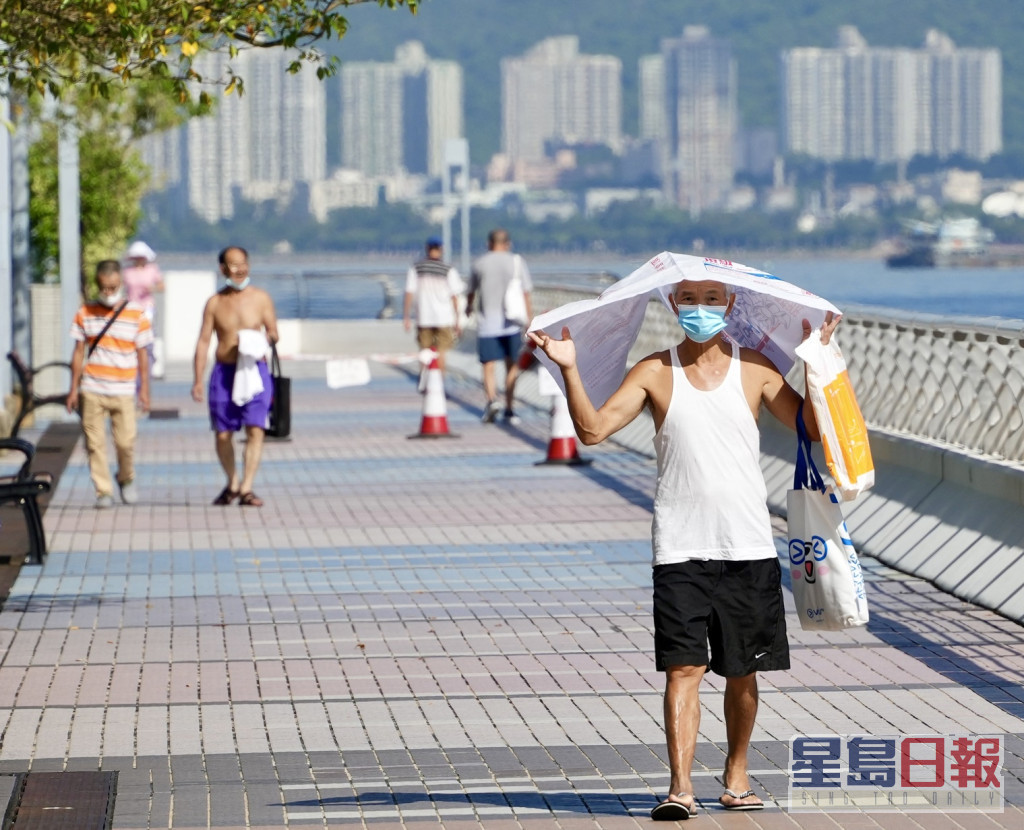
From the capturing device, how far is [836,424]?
5.64m

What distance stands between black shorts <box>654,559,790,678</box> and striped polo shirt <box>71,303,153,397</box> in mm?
8067

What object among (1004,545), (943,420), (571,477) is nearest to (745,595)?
(1004,545)

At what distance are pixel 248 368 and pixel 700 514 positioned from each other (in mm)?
7692

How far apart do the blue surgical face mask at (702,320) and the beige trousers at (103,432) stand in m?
8.20

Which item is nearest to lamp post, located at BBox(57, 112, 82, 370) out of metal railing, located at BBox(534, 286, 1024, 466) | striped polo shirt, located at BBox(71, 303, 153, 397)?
striped polo shirt, located at BBox(71, 303, 153, 397)

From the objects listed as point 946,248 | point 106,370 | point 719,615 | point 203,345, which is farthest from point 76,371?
point 946,248

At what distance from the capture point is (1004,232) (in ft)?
598

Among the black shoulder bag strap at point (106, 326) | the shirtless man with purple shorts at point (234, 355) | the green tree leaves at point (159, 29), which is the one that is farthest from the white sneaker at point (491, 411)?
the green tree leaves at point (159, 29)

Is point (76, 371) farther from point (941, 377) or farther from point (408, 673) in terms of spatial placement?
point (408, 673)

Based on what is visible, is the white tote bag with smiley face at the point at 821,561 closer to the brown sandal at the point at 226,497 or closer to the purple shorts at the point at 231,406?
the purple shorts at the point at 231,406

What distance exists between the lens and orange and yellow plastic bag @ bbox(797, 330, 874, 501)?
5637 millimetres

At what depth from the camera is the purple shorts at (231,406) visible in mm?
13109

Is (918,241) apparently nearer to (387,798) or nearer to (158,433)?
(158,433)

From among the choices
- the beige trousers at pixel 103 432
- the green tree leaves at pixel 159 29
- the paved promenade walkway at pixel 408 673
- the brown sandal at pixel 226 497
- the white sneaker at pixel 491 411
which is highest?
the green tree leaves at pixel 159 29
